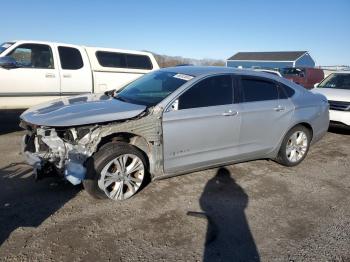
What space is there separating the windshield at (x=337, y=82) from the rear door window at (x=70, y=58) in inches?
263

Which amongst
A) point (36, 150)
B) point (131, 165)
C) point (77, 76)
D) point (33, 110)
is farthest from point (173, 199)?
point (77, 76)

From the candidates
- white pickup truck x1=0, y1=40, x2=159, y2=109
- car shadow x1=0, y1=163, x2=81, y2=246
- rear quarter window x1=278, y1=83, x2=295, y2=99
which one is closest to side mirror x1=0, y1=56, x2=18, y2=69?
white pickup truck x1=0, y1=40, x2=159, y2=109

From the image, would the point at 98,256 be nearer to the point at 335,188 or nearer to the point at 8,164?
the point at 8,164

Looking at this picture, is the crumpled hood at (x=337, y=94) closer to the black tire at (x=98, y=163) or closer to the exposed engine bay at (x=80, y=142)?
the exposed engine bay at (x=80, y=142)

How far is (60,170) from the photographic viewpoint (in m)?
4.24

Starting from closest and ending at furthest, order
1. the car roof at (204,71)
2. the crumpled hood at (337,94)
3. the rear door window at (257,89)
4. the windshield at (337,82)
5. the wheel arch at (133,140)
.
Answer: the wheel arch at (133,140) < the car roof at (204,71) < the rear door window at (257,89) < the crumpled hood at (337,94) < the windshield at (337,82)

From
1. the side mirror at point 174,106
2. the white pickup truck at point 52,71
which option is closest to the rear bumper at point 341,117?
the white pickup truck at point 52,71

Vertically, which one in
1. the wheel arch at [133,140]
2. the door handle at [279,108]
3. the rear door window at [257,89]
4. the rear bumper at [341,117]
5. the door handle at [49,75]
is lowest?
the rear bumper at [341,117]

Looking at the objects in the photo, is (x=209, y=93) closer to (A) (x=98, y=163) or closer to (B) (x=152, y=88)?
(B) (x=152, y=88)

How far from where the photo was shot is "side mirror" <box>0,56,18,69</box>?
23.5 feet

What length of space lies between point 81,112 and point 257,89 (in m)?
2.68

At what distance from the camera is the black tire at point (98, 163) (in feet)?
13.5

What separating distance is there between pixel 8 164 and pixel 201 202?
3.13m

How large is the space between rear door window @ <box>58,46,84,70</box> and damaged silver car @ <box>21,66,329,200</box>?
10.5ft
